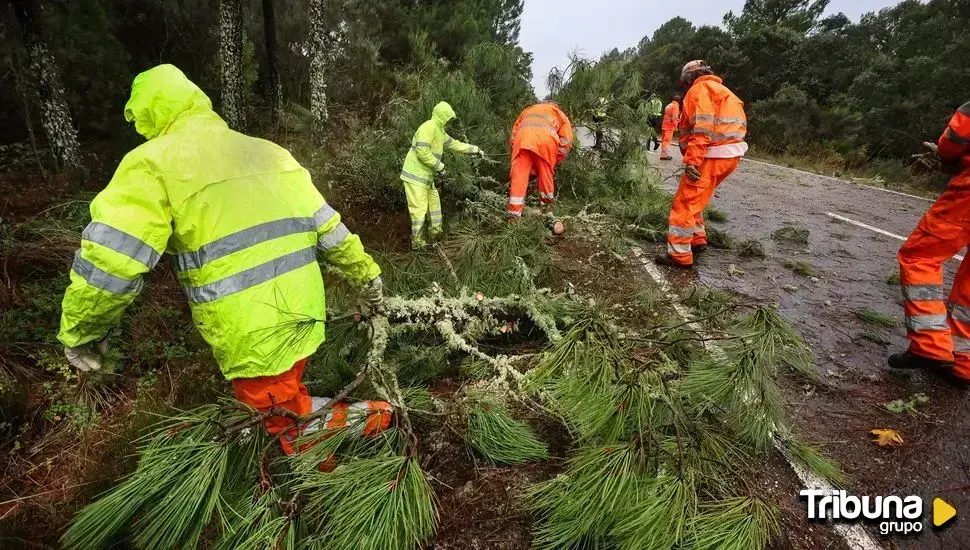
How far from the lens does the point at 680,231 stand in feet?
13.6

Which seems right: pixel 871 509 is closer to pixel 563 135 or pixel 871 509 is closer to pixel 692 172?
pixel 692 172

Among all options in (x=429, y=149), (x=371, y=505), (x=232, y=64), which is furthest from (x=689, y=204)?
(x=232, y=64)

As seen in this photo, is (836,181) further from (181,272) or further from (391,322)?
(181,272)

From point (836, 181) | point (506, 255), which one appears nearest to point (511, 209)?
point (506, 255)

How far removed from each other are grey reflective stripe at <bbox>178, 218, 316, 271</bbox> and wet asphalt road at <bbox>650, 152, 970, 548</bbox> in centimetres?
273

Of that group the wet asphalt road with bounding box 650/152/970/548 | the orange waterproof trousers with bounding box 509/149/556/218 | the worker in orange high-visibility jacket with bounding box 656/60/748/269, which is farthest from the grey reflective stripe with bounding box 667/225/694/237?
the orange waterproof trousers with bounding box 509/149/556/218

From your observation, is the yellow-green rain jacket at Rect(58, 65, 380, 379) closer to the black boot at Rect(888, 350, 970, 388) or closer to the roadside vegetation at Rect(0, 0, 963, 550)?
the roadside vegetation at Rect(0, 0, 963, 550)

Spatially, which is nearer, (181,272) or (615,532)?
(615,532)

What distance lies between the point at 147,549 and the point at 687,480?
136cm

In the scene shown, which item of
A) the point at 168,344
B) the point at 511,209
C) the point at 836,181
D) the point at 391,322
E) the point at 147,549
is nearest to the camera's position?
the point at 147,549

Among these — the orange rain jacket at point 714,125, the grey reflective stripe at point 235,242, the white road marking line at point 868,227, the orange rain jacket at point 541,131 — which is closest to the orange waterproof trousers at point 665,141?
the white road marking line at point 868,227

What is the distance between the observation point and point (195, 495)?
1.05m

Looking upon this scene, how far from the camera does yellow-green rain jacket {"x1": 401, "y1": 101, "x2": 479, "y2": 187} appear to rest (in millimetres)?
4875

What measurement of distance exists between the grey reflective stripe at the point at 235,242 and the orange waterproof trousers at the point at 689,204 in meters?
3.52
